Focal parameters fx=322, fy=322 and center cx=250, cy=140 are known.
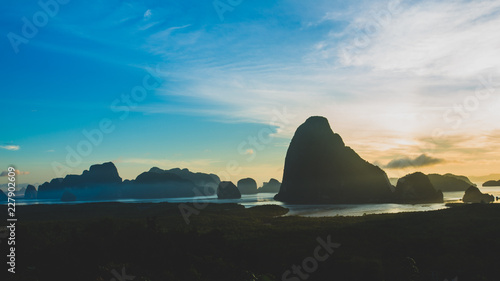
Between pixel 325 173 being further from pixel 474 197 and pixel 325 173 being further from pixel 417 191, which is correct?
pixel 474 197

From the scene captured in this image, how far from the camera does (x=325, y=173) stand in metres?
176

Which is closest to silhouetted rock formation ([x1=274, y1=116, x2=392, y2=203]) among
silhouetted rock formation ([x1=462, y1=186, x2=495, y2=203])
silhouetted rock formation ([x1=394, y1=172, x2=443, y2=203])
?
silhouetted rock formation ([x1=394, y1=172, x2=443, y2=203])

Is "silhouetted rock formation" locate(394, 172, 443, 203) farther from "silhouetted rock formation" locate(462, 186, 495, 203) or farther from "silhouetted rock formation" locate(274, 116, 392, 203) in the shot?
"silhouetted rock formation" locate(462, 186, 495, 203)

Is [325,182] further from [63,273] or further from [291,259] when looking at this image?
[63,273]

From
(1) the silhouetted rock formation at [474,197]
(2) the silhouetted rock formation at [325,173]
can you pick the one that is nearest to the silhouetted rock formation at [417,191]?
(2) the silhouetted rock formation at [325,173]

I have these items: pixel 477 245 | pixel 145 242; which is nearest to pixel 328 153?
pixel 477 245

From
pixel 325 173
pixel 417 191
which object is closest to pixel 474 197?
pixel 417 191

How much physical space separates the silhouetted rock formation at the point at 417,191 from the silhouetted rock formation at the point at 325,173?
11.0m

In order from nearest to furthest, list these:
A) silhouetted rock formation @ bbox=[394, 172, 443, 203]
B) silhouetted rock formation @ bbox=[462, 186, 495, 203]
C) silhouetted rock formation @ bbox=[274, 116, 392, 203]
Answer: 1. silhouetted rock formation @ bbox=[462, 186, 495, 203]
2. silhouetted rock formation @ bbox=[394, 172, 443, 203]
3. silhouetted rock formation @ bbox=[274, 116, 392, 203]

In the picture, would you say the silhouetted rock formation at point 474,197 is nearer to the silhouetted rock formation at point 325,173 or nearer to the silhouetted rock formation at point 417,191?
the silhouetted rock formation at point 417,191

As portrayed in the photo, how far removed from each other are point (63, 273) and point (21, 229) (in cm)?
765

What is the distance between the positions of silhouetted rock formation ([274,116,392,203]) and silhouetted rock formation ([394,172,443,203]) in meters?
11.0

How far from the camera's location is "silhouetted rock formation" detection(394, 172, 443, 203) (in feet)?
444

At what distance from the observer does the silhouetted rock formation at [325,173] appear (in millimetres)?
162625
